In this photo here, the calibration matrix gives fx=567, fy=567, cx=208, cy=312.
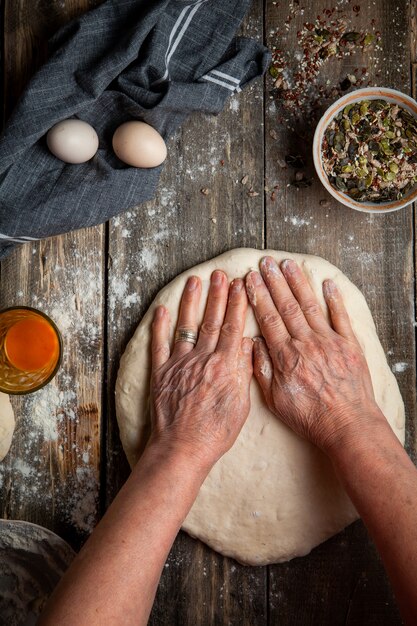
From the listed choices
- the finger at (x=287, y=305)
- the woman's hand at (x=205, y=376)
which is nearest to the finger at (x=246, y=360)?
the woman's hand at (x=205, y=376)

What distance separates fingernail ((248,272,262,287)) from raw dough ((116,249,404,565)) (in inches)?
1.0

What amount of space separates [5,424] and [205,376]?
0.52m

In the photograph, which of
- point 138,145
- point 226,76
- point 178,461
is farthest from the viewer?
point 226,76

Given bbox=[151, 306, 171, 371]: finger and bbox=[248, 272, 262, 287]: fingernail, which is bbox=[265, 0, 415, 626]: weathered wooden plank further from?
bbox=[151, 306, 171, 371]: finger

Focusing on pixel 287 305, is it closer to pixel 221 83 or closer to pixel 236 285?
pixel 236 285

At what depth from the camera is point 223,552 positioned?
1.41 m

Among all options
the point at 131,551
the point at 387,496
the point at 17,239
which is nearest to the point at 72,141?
A: the point at 17,239

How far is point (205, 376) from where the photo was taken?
1.34 meters

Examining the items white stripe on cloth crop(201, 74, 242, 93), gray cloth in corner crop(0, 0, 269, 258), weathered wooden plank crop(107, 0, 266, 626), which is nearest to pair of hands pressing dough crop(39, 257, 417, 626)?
weathered wooden plank crop(107, 0, 266, 626)

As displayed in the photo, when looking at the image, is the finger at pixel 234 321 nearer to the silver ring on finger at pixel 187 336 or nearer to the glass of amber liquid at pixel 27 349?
the silver ring on finger at pixel 187 336

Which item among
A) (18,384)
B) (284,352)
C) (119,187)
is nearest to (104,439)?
(18,384)

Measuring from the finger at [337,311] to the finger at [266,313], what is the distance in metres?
0.13

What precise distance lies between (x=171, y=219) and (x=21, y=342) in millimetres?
500

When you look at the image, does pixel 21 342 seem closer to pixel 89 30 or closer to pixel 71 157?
pixel 71 157
